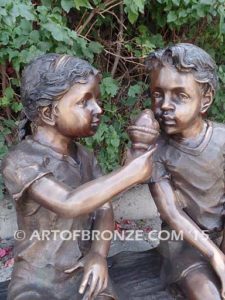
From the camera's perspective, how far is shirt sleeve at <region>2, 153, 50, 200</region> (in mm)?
1337

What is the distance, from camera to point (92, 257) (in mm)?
1493

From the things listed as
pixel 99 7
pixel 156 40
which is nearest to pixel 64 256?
pixel 99 7

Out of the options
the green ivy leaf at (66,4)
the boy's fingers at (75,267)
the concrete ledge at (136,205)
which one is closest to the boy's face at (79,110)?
the boy's fingers at (75,267)

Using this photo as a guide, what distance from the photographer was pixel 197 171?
157 centimetres

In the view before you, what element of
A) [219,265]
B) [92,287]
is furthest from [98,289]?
[219,265]

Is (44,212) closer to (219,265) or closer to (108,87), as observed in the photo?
(219,265)

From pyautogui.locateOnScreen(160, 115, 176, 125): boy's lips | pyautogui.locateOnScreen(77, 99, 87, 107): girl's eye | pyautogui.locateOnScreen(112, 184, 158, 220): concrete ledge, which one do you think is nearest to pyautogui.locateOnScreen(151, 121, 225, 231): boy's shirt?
pyautogui.locateOnScreen(160, 115, 176, 125): boy's lips

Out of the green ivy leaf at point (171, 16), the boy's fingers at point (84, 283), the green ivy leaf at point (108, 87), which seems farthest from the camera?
the green ivy leaf at point (108, 87)

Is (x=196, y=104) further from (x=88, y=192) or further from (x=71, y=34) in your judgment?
(x=71, y=34)

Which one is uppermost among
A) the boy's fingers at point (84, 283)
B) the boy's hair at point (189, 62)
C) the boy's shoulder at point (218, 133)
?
the boy's hair at point (189, 62)

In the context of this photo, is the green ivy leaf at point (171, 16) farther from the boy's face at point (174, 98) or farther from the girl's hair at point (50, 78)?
the girl's hair at point (50, 78)

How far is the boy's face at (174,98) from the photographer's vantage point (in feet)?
4.74

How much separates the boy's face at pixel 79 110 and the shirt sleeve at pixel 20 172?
0.14 metres

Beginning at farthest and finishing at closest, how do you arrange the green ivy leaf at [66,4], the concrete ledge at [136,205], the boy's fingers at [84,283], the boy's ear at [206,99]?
the concrete ledge at [136,205], the green ivy leaf at [66,4], the boy's ear at [206,99], the boy's fingers at [84,283]
